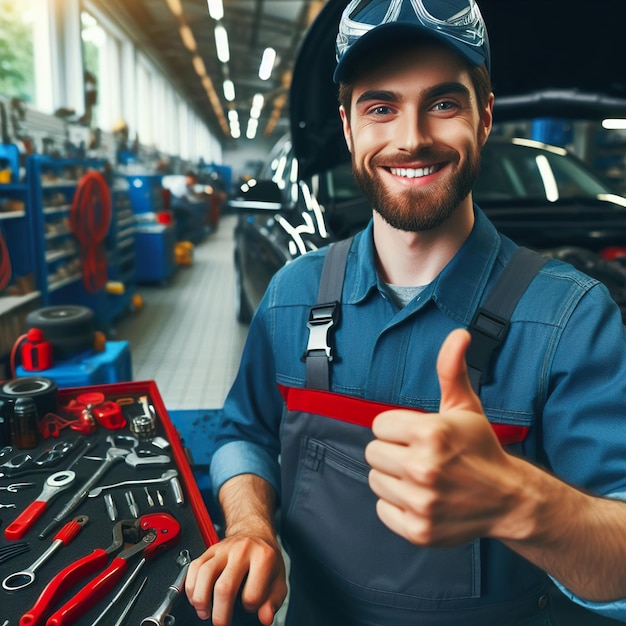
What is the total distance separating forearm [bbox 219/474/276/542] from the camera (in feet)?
3.01

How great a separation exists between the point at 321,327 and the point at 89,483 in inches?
18.7

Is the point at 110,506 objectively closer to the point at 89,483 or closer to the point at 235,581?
the point at 89,483

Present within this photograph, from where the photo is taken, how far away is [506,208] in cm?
243

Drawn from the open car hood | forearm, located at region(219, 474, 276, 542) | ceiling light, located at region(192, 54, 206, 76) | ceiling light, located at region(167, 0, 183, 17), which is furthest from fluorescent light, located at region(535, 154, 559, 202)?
ceiling light, located at region(192, 54, 206, 76)

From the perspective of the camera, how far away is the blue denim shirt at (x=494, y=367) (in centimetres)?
83

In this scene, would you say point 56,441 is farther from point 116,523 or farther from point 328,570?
point 328,570

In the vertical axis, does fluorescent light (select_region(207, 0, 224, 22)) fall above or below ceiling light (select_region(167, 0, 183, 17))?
above

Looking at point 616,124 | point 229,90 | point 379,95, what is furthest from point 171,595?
point 229,90

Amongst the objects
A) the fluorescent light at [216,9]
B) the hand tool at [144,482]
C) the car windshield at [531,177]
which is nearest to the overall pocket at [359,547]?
the hand tool at [144,482]

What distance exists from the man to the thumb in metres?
0.22

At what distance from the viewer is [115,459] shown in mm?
1097

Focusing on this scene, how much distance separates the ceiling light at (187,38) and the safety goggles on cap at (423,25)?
1032 cm

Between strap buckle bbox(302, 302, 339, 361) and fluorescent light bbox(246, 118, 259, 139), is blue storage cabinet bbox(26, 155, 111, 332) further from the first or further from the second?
fluorescent light bbox(246, 118, 259, 139)

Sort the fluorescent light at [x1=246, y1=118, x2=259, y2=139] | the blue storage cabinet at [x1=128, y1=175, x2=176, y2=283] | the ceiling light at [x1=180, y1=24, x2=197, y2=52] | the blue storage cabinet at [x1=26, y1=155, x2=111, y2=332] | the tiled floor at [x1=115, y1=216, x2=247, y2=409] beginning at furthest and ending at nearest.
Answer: the fluorescent light at [x1=246, y1=118, x2=259, y2=139] < the ceiling light at [x1=180, y1=24, x2=197, y2=52] < the blue storage cabinet at [x1=128, y1=175, x2=176, y2=283] < the blue storage cabinet at [x1=26, y1=155, x2=111, y2=332] < the tiled floor at [x1=115, y1=216, x2=247, y2=409]
